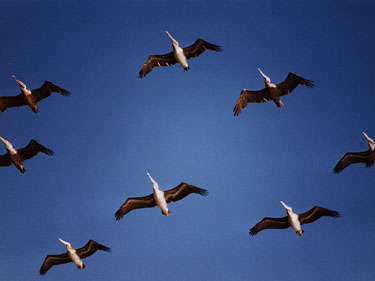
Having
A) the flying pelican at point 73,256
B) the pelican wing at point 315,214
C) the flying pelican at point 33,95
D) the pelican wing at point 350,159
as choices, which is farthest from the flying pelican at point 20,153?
the pelican wing at point 350,159

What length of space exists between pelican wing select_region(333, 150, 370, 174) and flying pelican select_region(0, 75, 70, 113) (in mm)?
12935

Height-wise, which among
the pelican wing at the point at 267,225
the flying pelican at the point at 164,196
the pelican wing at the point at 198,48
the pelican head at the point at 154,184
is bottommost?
the pelican wing at the point at 267,225

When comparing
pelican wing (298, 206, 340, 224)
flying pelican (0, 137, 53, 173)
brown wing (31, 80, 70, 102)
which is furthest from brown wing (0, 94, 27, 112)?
pelican wing (298, 206, 340, 224)

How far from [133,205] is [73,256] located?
11.8ft

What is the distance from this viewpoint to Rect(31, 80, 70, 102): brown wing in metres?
26.8

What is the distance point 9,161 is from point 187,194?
843 cm

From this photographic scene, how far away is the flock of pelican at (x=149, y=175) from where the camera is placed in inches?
1043

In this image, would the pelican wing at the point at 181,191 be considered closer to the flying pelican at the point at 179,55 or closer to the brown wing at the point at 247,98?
the brown wing at the point at 247,98

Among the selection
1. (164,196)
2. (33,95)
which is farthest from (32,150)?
(164,196)

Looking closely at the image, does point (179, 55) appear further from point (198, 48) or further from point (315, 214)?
point (315, 214)

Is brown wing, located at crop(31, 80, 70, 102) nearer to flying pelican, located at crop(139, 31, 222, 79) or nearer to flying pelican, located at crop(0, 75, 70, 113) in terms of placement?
flying pelican, located at crop(0, 75, 70, 113)

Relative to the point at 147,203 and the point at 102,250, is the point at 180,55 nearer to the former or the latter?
the point at 147,203

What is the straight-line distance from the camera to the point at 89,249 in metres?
26.9

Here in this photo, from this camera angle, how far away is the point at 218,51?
27078mm
